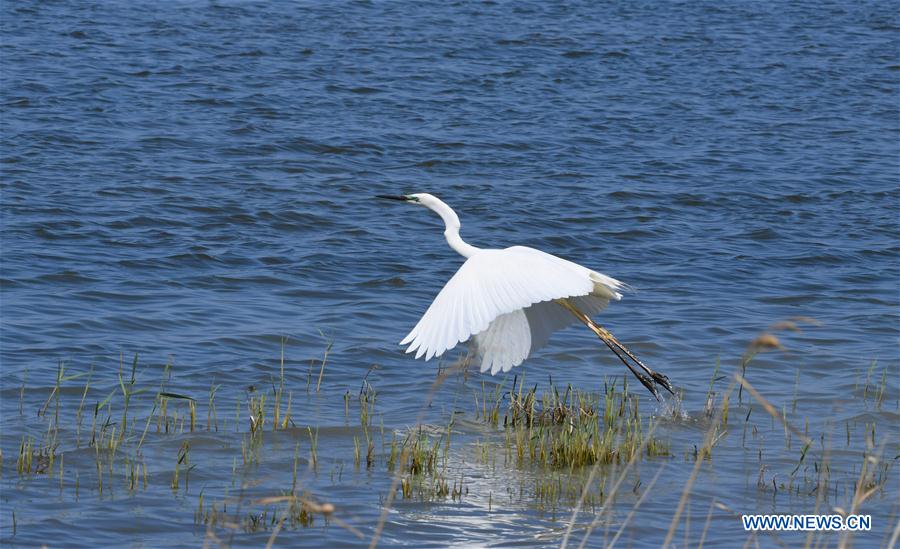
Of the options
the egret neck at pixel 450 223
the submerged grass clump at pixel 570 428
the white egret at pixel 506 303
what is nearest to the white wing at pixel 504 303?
the white egret at pixel 506 303

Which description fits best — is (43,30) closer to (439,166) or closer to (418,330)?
(439,166)

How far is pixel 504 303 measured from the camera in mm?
5879

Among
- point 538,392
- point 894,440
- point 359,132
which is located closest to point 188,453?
point 538,392

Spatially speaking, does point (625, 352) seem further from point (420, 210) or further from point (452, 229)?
point (420, 210)

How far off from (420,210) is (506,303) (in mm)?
6639

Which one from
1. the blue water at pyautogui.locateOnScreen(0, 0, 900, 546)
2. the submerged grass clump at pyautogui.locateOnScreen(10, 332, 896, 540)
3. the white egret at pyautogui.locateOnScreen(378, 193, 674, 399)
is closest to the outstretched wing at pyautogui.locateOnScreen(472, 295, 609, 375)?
the white egret at pyautogui.locateOnScreen(378, 193, 674, 399)

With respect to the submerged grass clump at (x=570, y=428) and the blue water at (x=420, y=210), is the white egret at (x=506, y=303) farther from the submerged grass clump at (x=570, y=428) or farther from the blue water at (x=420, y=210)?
the blue water at (x=420, y=210)

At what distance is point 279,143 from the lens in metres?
13.9

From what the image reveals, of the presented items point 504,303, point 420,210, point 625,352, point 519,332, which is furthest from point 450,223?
point 420,210

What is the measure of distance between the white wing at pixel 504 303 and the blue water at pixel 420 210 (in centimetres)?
60

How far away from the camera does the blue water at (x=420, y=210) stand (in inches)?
275

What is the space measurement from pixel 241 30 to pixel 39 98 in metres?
4.48

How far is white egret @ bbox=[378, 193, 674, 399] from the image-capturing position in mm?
5645

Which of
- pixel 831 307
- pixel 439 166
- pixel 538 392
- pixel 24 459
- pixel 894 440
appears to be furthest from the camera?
pixel 439 166
